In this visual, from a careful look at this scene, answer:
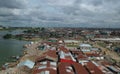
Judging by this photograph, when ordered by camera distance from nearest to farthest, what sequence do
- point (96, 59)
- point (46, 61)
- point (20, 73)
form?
point (20, 73), point (46, 61), point (96, 59)

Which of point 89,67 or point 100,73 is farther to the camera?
point 89,67

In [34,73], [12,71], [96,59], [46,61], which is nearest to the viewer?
[34,73]

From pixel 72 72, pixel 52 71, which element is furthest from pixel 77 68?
pixel 52 71

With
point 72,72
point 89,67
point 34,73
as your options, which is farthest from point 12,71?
point 89,67

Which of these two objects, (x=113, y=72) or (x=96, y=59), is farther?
(x=96, y=59)

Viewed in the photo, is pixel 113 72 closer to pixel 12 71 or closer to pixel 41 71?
pixel 41 71

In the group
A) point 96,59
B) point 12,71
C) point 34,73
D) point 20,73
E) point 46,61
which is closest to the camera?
point 34,73

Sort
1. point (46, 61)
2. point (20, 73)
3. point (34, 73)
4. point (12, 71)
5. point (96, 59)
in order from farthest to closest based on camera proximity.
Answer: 1. point (96, 59)
2. point (46, 61)
3. point (12, 71)
4. point (20, 73)
5. point (34, 73)

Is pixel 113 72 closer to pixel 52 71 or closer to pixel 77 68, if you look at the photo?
pixel 77 68

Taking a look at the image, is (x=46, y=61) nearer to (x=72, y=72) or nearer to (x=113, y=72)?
(x=72, y=72)
